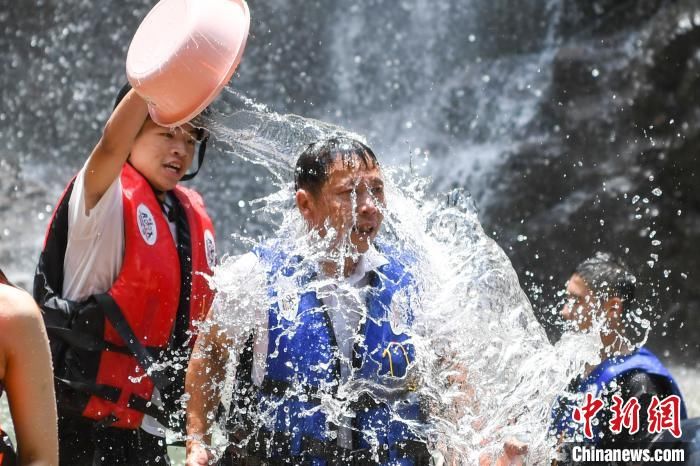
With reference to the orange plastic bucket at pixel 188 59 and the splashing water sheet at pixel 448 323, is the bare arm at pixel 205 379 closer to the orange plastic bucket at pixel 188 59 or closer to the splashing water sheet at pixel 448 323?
the splashing water sheet at pixel 448 323

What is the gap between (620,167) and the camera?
7.06 metres

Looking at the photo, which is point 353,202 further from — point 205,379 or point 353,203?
point 205,379

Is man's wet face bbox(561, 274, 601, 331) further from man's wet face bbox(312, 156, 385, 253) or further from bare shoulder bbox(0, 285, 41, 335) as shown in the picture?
bare shoulder bbox(0, 285, 41, 335)

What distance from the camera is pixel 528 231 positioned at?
23.6 ft

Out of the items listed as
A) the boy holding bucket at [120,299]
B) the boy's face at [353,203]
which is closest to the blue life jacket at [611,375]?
the boy's face at [353,203]

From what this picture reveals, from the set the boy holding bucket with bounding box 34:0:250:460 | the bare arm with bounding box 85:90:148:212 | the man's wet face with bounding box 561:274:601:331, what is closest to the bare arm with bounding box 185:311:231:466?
the boy holding bucket with bounding box 34:0:250:460

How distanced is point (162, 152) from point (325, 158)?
78cm

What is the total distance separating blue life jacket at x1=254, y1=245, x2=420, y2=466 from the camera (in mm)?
2533

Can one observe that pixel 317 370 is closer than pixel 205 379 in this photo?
Yes

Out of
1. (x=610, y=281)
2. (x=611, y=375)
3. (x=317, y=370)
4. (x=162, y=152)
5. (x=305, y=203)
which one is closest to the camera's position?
(x=317, y=370)

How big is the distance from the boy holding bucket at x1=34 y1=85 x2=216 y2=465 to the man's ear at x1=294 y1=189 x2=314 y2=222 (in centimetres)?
55

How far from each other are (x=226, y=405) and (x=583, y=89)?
5198 mm

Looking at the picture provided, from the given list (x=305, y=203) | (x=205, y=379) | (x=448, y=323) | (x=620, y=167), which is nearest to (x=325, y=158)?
(x=305, y=203)

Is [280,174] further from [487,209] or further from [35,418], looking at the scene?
[487,209]
